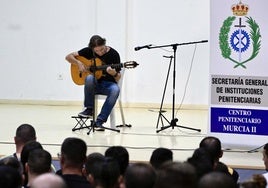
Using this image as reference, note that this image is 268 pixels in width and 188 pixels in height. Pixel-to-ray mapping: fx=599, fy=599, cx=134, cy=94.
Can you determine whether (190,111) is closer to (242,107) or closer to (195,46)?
(195,46)

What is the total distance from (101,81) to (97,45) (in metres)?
0.51

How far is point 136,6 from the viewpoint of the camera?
34.9ft

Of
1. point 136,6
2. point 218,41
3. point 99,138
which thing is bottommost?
point 99,138

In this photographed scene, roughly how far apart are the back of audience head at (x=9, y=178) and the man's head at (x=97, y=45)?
17.0ft

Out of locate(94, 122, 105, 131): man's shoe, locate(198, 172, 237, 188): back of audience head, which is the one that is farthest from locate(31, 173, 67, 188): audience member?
locate(94, 122, 105, 131): man's shoe

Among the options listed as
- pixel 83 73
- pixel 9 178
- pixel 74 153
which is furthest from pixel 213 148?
pixel 83 73

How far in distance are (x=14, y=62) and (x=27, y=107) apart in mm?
995

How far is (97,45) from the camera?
26.3ft

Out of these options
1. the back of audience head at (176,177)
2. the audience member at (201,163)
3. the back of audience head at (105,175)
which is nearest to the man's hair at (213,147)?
the audience member at (201,163)

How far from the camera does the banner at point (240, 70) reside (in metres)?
6.60

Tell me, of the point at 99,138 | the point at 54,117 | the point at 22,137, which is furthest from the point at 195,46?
the point at 22,137

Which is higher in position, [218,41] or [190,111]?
[218,41]

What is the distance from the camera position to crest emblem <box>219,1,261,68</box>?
21.6ft

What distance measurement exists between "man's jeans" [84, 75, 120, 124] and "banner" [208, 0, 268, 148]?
5.69 feet
